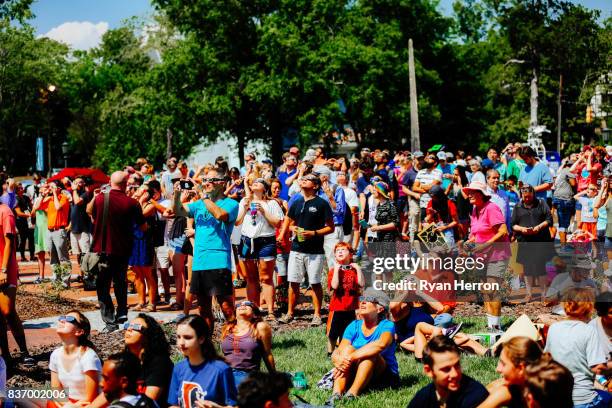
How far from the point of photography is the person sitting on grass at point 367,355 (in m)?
7.75

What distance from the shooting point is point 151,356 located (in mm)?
6484

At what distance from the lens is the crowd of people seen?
597 centimetres

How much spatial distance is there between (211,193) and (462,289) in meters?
4.04

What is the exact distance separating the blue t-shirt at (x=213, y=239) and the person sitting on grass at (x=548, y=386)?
4.88 meters

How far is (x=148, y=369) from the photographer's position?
21.0 feet

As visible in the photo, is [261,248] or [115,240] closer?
[115,240]

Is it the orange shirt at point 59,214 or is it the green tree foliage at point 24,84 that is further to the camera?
the green tree foliage at point 24,84

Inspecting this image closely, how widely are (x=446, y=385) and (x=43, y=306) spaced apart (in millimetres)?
8449

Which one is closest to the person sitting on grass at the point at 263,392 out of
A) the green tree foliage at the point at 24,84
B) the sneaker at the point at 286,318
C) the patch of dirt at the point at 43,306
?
the sneaker at the point at 286,318

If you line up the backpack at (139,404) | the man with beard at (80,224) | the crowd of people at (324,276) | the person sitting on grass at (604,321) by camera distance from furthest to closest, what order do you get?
the man with beard at (80,224)
the person sitting on grass at (604,321)
the crowd of people at (324,276)
the backpack at (139,404)

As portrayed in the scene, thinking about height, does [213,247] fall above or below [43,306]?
above

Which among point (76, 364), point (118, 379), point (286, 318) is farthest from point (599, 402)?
point (286, 318)

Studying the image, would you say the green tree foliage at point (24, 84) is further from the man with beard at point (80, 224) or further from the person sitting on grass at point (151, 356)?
the person sitting on grass at point (151, 356)

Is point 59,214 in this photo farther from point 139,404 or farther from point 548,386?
point 548,386
